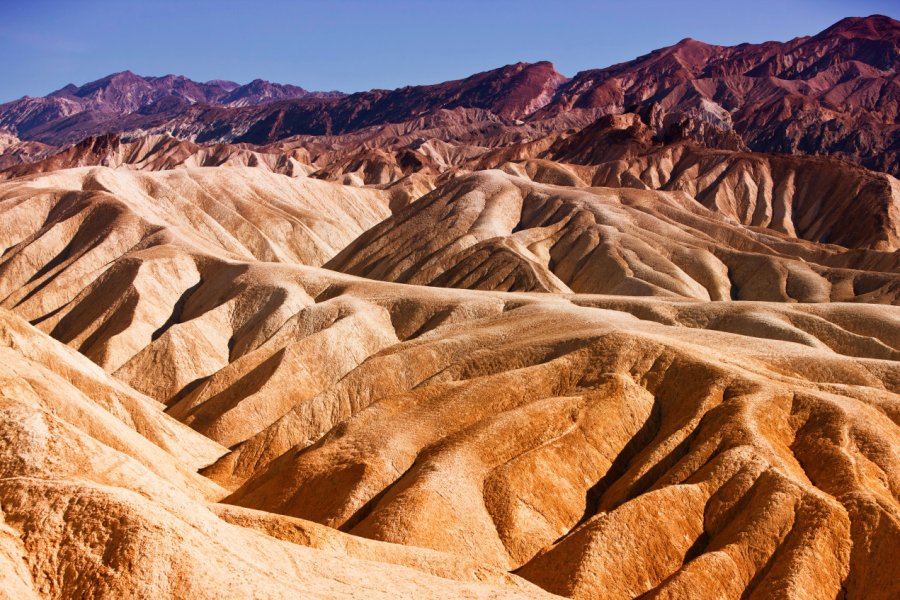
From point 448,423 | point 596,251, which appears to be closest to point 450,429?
point 448,423

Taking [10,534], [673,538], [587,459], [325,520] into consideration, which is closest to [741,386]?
[587,459]

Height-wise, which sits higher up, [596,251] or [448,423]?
[596,251]

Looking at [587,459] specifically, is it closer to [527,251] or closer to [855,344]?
[855,344]

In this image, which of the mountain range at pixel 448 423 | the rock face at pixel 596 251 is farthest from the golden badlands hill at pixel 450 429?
the rock face at pixel 596 251

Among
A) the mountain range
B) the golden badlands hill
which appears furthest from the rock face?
the golden badlands hill

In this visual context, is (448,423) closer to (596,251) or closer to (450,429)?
(450,429)

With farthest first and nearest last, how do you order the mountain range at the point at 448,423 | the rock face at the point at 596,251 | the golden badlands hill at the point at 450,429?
the rock face at the point at 596,251, the mountain range at the point at 448,423, the golden badlands hill at the point at 450,429

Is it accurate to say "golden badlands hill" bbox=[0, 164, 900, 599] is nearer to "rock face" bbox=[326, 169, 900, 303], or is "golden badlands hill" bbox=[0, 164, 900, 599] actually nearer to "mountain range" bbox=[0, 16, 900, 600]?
"mountain range" bbox=[0, 16, 900, 600]

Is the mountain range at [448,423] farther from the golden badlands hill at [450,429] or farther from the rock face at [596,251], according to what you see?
the rock face at [596,251]
